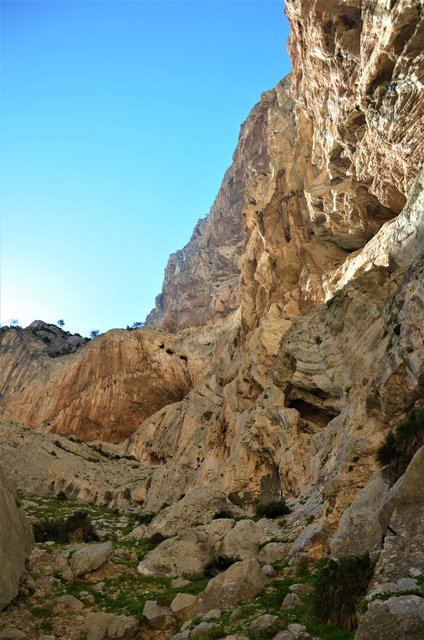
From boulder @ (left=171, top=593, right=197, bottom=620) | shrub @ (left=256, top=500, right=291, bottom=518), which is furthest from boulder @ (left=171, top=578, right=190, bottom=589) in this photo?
shrub @ (left=256, top=500, right=291, bottom=518)

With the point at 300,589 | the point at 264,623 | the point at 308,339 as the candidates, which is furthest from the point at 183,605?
the point at 308,339

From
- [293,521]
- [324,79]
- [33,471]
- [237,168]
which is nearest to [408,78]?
[324,79]

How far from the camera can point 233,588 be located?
13.4 meters

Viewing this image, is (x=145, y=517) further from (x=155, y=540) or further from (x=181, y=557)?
(x=181, y=557)

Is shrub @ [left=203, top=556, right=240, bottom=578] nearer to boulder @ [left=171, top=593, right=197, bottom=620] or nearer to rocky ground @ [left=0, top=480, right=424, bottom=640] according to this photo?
rocky ground @ [left=0, top=480, right=424, bottom=640]

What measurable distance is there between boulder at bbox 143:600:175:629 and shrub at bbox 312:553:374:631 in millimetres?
5117

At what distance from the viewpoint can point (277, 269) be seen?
175 feet

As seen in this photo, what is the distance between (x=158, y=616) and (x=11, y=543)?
16.6ft

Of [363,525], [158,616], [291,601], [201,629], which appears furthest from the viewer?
[158,616]

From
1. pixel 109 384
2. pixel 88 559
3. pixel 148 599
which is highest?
pixel 109 384

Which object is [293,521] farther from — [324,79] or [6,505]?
[324,79]

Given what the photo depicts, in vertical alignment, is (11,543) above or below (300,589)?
above

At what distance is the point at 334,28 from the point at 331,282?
19.3 meters

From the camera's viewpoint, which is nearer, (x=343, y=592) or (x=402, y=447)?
(x=343, y=592)
